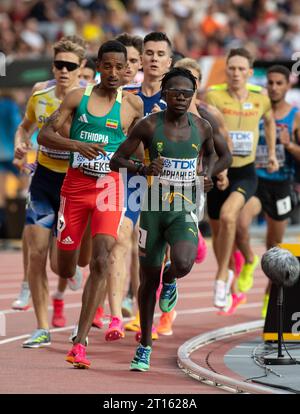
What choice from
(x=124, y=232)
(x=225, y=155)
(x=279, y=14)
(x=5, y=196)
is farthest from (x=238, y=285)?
(x=279, y=14)

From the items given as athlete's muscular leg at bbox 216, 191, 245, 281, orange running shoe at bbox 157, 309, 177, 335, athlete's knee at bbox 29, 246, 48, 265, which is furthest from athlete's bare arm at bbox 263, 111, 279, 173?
athlete's knee at bbox 29, 246, 48, 265

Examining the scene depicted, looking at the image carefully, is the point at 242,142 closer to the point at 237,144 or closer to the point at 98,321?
the point at 237,144

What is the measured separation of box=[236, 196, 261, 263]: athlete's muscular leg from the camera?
49.1 feet

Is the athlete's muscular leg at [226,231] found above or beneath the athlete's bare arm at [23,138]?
beneath

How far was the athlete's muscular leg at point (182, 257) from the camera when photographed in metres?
10.3

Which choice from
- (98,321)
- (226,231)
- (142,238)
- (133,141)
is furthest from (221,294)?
(133,141)

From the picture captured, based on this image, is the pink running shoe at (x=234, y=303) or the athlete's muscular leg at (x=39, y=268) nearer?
the athlete's muscular leg at (x=39, y=268)

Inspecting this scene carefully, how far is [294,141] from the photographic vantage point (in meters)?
15.5

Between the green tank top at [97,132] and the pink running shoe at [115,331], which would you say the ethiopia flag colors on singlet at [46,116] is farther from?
the pink running shoe at [115,331]

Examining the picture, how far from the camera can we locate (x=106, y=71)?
36.1ft

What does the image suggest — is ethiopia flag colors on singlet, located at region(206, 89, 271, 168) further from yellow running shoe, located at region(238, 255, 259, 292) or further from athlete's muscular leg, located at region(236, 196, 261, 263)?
yellow running shoe, located at region(238, 255, 259, 292)

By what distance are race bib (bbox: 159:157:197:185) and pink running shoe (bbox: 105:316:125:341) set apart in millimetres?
1829

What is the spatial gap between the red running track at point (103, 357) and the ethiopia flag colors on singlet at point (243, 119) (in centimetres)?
178

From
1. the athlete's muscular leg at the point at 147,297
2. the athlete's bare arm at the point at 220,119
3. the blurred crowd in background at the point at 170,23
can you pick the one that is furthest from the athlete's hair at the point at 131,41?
the blurred crowd in background at the point at 170,23
